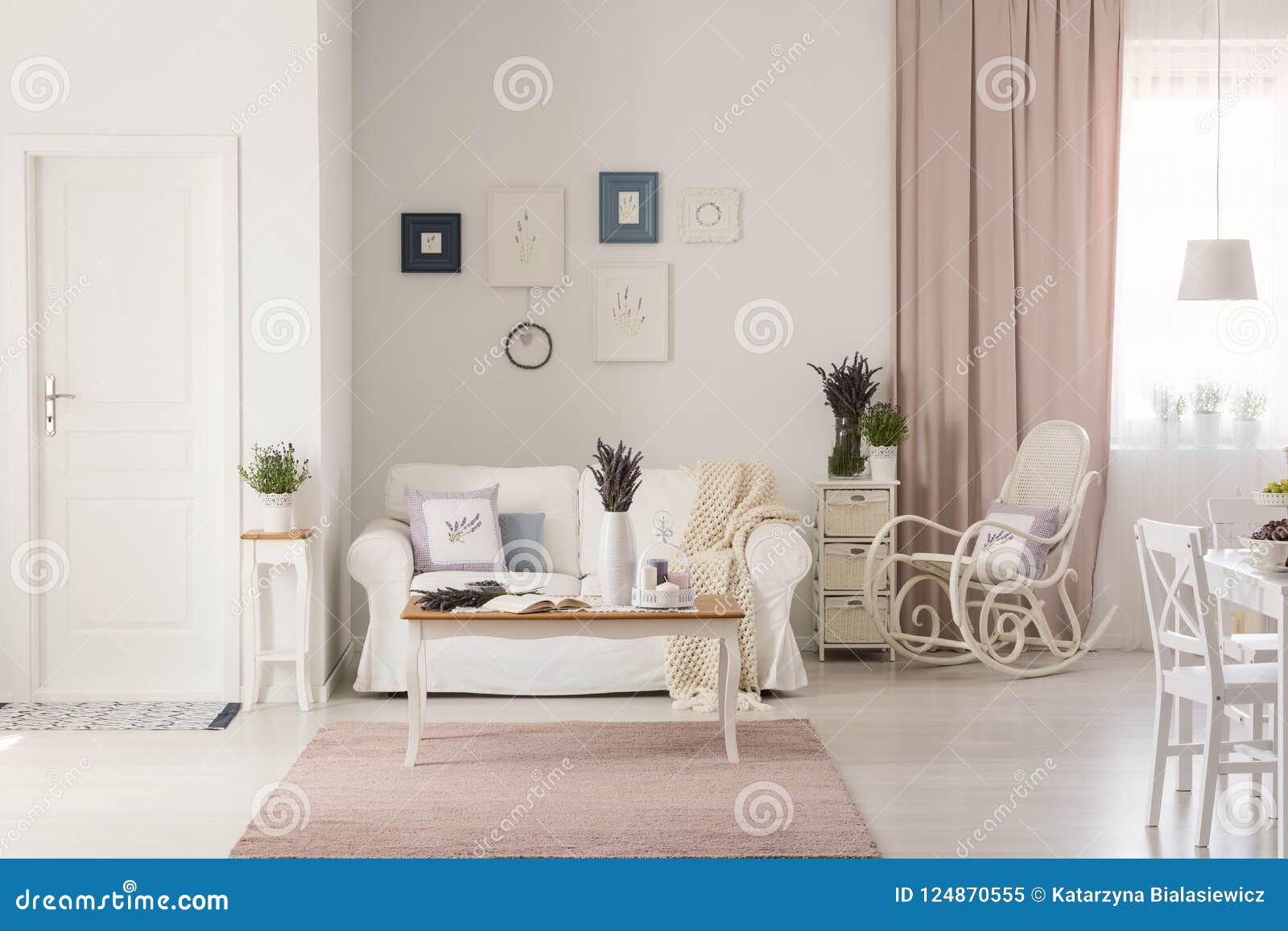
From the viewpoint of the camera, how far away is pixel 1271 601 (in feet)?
9.09

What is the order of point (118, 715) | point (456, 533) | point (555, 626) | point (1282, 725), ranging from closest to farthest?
1. point (1282, 725)
2. point (555, 626)
3. point (118, 715)
4. point (456, 533)

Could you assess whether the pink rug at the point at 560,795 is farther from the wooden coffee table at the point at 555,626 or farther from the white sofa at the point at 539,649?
the white sofa at the point at 539,649

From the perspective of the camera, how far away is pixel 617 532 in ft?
12.1

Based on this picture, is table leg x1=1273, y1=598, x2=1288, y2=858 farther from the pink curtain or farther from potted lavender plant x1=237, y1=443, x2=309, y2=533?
potted lavender plant x1=237, y1=443, x2=309, y2=533

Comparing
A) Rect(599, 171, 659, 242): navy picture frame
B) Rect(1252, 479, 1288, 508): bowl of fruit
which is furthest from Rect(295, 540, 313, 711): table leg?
Rect(1252, 479, 1288, 508): bowl of fruit

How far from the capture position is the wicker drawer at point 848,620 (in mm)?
5203

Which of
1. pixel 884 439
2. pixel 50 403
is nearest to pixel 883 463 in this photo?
pixel 884 439

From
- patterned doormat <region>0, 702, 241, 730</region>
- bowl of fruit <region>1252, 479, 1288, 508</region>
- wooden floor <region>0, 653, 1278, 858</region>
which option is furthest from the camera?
patterned doormat <region>0, 702, 241, 730</region>

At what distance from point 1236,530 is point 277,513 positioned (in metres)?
3.39

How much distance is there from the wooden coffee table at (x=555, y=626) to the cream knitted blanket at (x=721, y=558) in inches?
23.3

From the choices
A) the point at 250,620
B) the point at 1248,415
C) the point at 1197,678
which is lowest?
the point at 250,620

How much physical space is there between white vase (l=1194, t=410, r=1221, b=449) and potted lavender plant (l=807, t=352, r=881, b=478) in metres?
1.56

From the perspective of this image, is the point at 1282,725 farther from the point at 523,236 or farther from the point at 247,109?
the point at 247,109

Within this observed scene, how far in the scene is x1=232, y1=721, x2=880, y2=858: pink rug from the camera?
2896 mm
